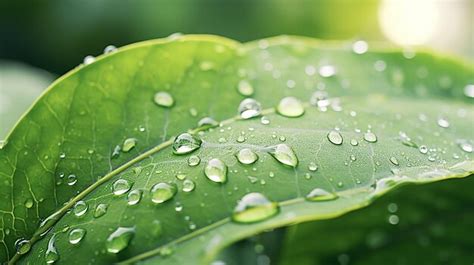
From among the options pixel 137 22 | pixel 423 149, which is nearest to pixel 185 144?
pixel 423 149

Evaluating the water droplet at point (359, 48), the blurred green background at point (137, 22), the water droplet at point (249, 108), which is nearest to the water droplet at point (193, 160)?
the water droplet at point (249, 108)

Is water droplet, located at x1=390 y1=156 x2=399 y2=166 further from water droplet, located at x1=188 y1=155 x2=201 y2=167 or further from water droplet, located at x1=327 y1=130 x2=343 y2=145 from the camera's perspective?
water droplet, located at x1=188 y1=155 x2=201 y2=167

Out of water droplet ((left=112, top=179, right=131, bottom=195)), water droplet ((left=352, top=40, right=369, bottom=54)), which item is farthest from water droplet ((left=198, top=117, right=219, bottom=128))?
water droplet ((left=352, top=40, right=369, bottom=54))

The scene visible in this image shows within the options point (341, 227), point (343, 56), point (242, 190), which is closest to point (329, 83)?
point (343, 56)

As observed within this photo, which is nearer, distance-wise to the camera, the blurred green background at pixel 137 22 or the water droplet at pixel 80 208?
the water droplet at pixel 80 208

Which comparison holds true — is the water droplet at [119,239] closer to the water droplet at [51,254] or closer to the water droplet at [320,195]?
the water droplet at [51,254]

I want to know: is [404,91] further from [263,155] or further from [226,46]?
[263,155]
